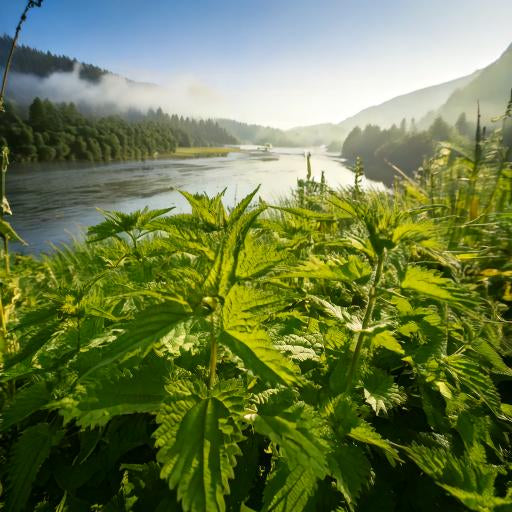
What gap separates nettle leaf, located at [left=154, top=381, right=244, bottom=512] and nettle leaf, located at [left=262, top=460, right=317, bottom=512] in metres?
0.13

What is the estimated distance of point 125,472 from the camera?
2.43ft

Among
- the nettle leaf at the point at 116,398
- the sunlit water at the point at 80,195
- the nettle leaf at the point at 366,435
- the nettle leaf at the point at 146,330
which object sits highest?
the nettle leaf at the point at 146,330

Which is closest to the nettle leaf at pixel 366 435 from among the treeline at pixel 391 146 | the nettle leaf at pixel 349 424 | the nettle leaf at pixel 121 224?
the nettle leaf at pixel 349 424

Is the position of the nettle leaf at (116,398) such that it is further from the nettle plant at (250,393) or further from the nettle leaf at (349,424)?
the nettle leaf at (349,424)

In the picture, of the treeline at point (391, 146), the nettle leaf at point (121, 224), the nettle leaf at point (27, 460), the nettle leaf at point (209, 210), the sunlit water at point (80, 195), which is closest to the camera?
the nettle leaf at point (27, 460)

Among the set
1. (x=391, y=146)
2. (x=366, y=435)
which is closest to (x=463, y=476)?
(x=366, y=435)

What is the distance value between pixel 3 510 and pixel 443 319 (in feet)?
3.92

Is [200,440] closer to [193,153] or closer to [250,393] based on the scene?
[250,393]

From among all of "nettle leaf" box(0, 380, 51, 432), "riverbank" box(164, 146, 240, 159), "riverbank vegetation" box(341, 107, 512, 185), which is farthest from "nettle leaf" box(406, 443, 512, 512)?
"riverbank" box(164, 146, 240, 159)

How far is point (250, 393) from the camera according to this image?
62 centimetres

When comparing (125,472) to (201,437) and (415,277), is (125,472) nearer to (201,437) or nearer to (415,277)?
(201,437)

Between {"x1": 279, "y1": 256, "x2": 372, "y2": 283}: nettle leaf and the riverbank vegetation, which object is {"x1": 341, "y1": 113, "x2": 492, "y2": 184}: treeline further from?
{"x1": 279, "y1": 256, "x2": 372, "y2": 283}: nettle leaf

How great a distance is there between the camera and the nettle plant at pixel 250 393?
0.49 meters

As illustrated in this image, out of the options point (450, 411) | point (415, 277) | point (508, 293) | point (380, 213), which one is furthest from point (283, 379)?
point (508, 293)
